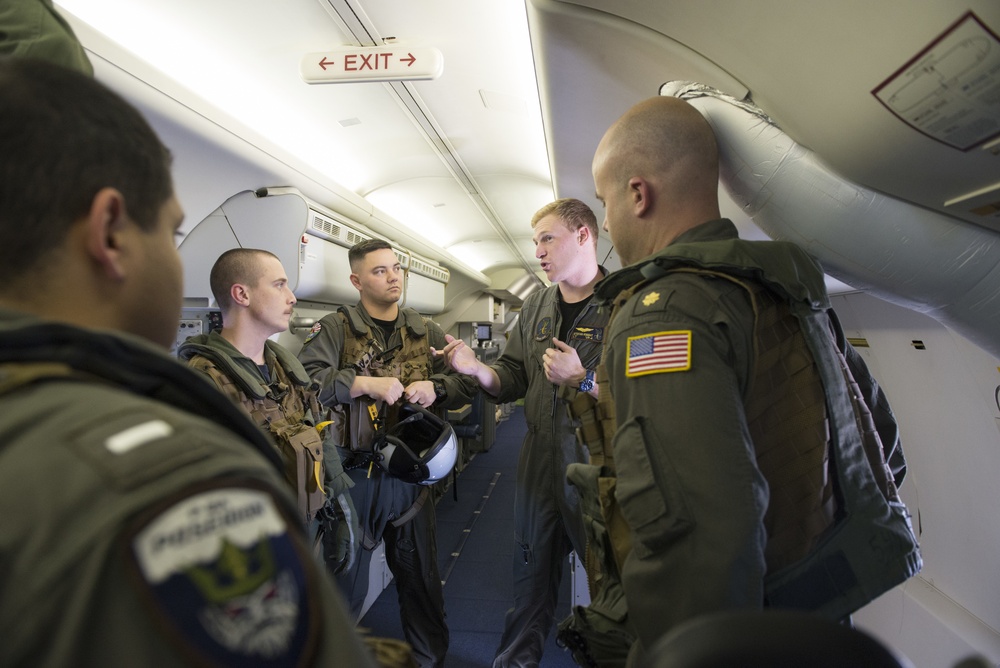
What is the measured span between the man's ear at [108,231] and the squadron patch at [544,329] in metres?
2.05

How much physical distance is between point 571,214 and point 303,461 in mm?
1776

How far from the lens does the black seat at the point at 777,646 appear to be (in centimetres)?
39

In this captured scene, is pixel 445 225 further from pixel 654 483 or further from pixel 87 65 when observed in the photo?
pixel 654 483

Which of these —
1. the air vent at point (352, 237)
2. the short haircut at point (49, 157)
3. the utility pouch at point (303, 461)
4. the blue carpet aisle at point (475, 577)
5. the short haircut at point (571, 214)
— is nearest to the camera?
the short haircut at point (49, 157)

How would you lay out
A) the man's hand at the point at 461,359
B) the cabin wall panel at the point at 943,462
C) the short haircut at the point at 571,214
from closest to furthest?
the cabin wall panel at the point at 943,462 < the short haircut at the point at 571,214 < the man's hand at the point at 461,359

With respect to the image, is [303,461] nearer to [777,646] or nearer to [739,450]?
[739,450]

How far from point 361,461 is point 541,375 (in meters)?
1.16

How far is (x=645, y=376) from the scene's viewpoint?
967 mm

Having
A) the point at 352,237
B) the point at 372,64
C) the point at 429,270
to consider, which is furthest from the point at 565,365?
the point at 429,270

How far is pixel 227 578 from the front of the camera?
37 cm

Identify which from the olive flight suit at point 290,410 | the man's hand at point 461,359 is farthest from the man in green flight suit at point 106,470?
the man's hand at point 461,359

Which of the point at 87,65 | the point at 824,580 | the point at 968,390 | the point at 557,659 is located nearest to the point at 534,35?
the point at 87,65

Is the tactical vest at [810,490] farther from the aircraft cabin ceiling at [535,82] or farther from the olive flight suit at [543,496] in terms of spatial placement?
the olive flight suit at [543,496]

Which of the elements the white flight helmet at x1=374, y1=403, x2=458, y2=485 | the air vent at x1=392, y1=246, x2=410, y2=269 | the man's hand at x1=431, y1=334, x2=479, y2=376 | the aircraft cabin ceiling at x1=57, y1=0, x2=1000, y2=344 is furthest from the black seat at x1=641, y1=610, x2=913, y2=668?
the air vent at x1=392, y1=246, x2=410, y2=269
